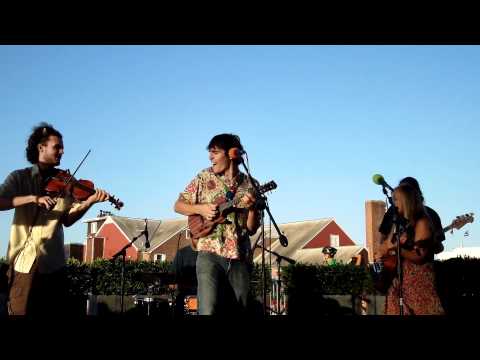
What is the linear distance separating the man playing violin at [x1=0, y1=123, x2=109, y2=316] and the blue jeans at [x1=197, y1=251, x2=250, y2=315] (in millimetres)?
1116

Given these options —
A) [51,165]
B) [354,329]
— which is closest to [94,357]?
[354,329]

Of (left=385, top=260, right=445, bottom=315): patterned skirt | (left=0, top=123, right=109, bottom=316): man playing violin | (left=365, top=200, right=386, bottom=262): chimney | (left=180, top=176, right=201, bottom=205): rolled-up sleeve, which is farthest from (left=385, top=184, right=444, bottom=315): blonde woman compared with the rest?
(left=365, top=200, right=386, bottom=262): chimney

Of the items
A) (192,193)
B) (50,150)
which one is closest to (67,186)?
(50,150)

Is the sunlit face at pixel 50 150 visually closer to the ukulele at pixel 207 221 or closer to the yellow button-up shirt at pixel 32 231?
the yellow button-up shirt at pixel 32 231

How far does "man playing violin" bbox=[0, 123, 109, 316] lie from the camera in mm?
4059

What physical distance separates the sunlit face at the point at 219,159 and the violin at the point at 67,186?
146 cm

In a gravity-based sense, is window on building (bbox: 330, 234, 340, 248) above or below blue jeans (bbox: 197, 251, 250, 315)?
above

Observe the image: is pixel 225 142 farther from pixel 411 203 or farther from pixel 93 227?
pixel 93 227

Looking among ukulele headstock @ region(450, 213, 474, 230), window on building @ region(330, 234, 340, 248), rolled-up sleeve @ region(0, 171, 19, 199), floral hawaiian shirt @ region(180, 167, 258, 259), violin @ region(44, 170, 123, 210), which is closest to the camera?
rolled-up sleeve @ region(0, 171, 19, 199)

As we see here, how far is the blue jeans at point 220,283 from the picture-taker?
13.6 feet

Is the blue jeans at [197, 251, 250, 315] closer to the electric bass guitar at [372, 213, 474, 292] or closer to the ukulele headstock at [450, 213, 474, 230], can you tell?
the electric bass guitar at [372, 213, 474, 292]

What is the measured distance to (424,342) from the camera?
51.2 inches
